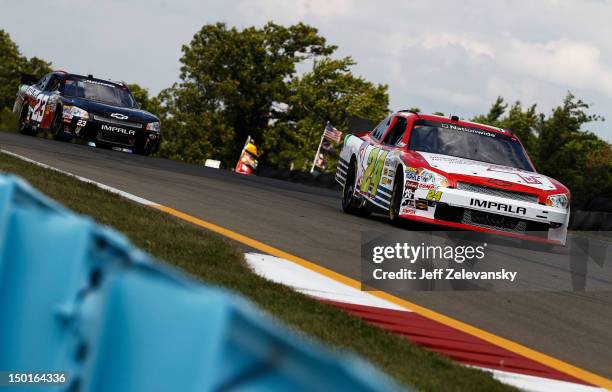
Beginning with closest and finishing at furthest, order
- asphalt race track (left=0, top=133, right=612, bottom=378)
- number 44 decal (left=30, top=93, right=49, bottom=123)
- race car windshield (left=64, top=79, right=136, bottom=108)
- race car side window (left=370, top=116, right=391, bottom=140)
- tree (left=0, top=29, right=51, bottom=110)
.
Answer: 1. asphalt race track (left=0, top=133, right=612, bottom=378)
2. race car side window (left=370, top=116, right=391, bottom=140)
3. race car windshield (left=64, top=79, right=136, bottom=108)
4. number 44 decal (left=30, top=93, right=49, bottom=123)
5. tree (left=0, top=29, right=51, bottom=110)

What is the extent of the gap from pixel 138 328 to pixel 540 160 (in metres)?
54.8

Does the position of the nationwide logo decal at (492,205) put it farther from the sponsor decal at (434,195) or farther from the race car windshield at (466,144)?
the race car windshield at (466,144)

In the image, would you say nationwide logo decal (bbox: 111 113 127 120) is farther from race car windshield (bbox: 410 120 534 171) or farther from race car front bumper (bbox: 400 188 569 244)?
race car front bumper (bbox: 400 188 569 244)

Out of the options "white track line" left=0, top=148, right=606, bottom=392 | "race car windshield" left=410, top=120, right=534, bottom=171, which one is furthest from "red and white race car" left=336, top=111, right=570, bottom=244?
"white track line" left=0, top=148, right=606, bottom=392

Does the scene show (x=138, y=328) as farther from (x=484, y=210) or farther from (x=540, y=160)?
(x=540, y=160)

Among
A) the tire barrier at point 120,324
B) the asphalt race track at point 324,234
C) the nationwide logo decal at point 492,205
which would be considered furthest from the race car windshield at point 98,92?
the tire barrier at point 120,324

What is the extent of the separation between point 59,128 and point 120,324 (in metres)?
23.0

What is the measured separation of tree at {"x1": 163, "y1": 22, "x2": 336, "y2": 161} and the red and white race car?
195 ft

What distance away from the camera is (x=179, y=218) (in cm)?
1083

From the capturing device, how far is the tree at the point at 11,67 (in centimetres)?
10549

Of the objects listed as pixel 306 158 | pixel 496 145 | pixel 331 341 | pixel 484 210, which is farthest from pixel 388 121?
pixel 306 158

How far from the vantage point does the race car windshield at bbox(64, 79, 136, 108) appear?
82.1 feet

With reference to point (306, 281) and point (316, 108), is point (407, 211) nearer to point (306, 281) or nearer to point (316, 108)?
point (306, 281)

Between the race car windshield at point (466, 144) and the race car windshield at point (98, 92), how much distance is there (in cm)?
1219
